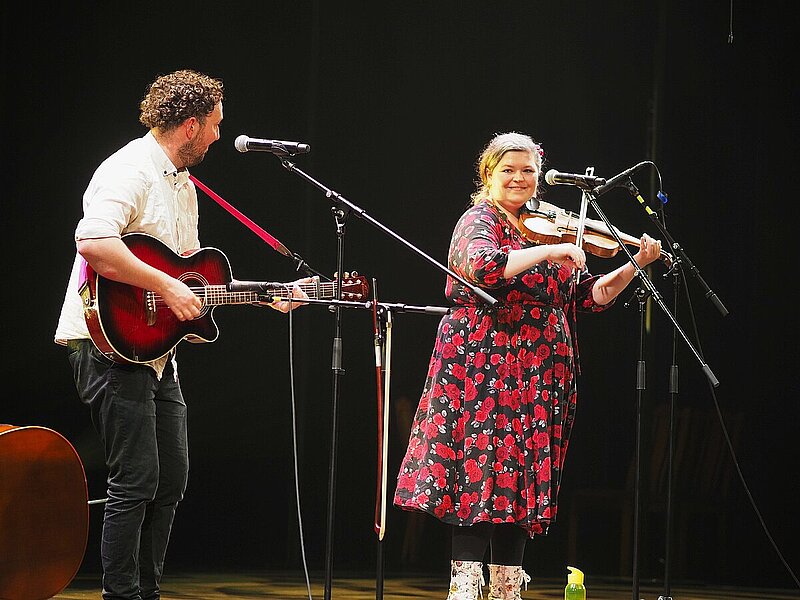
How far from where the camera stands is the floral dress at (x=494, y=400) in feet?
9.91

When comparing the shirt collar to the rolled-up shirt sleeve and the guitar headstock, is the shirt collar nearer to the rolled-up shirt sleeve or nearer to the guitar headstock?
the rolled-up shirt sleeve

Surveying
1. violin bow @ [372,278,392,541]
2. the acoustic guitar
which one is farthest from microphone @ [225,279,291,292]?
violin bow @ [372,278,392,541]

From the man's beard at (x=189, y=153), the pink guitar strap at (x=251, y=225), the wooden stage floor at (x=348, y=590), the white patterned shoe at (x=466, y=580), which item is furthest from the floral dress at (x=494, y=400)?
the wooden stage floor at (x=348, y=590)

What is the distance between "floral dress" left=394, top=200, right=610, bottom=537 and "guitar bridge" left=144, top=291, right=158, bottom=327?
87cm

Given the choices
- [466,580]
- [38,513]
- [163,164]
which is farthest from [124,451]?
[466,580]

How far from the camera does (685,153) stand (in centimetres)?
498

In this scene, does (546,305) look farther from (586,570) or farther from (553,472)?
(586,570)

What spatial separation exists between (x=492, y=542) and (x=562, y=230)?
0.95m

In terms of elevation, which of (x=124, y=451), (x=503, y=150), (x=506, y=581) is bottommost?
(x=506, y=581)

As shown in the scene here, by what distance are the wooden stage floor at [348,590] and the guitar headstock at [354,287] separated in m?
1.59

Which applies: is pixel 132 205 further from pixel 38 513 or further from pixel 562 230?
pixel 562 230

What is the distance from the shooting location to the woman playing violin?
9.89 ft

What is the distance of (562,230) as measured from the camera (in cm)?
319

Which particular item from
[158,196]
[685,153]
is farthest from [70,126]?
[685,153]
